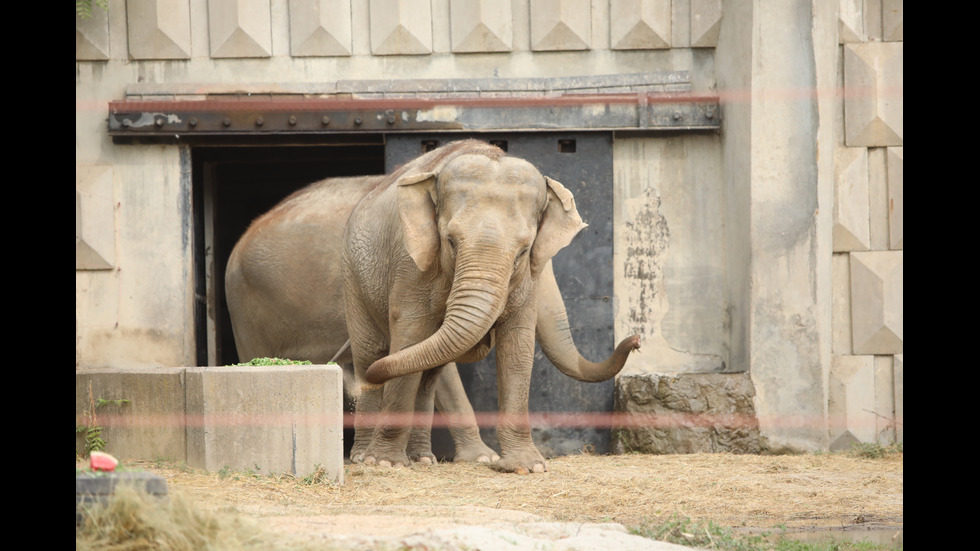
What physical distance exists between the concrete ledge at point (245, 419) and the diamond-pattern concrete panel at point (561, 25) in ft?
15.1

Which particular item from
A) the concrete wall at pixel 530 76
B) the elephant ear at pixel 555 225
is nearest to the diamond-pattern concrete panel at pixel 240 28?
the concrete wall at pixel 530 76

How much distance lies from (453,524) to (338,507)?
3.63 feet

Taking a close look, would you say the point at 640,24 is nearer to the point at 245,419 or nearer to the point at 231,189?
the point at 245,419

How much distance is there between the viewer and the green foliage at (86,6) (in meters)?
10.6

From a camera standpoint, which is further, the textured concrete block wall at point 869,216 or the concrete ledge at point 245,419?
the textured concrete block wall at point 869,216

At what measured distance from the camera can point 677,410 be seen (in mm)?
10125

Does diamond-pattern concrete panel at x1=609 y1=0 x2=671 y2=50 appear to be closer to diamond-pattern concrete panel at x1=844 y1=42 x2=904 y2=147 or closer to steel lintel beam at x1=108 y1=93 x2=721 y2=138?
A: steel lintel beam at x1=108 y1=93 x2=721 y2=138

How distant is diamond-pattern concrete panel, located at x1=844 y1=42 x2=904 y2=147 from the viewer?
10.6 meters

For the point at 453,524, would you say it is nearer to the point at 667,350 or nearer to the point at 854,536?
the point at 854,536

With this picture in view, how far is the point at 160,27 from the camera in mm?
10875

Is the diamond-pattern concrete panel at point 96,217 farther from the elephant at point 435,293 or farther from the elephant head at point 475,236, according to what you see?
the elephant head at point 475,236

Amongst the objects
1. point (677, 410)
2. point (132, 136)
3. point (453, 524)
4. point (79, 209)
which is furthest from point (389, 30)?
point (453, 524)

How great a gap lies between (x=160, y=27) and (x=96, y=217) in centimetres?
185

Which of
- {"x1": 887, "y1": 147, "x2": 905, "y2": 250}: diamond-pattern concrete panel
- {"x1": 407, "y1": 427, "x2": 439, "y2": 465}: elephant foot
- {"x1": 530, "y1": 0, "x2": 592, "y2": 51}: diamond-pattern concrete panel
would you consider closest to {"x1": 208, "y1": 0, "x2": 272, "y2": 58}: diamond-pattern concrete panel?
{"x1": 530, "y1": 0, "x2": 592, "y2": 51}: diamond-pattern concrete panel
